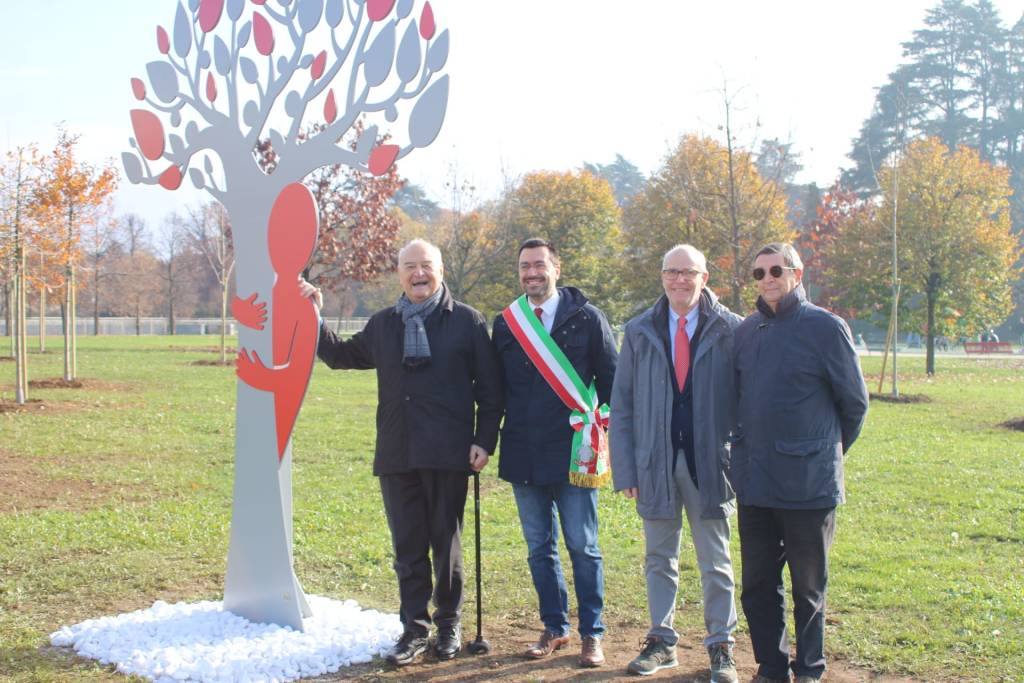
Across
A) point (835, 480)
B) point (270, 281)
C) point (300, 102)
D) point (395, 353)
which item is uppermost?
point (300, 102)

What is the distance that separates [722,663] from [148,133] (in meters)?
4.48

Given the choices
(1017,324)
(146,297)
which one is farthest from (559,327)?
(1017,324)

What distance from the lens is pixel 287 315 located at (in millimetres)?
5152

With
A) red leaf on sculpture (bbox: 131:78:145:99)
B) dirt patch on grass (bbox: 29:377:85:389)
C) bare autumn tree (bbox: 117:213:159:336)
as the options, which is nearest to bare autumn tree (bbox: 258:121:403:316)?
dirt patch on grass (bbox: 29:377:85:389)

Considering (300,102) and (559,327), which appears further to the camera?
(300,102)

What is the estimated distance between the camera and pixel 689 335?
443 cm

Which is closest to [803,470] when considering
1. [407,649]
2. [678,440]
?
[678,440]

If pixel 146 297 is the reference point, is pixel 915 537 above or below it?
below

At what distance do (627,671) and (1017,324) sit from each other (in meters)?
59.0

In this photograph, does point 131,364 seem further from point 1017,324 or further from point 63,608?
point 1017,324

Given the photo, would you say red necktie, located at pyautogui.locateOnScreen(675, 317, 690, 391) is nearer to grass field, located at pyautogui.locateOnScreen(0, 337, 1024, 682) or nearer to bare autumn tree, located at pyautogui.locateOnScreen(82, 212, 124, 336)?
grass field, located at pyautogui.locateOnScreen(0, 337, 1024, 682)

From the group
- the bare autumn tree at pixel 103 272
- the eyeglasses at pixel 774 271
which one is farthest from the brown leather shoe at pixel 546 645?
the bare autumn tree at pixel 103 272

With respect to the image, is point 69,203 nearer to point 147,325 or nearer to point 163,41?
point 163,41

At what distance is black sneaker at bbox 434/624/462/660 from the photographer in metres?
4.71
